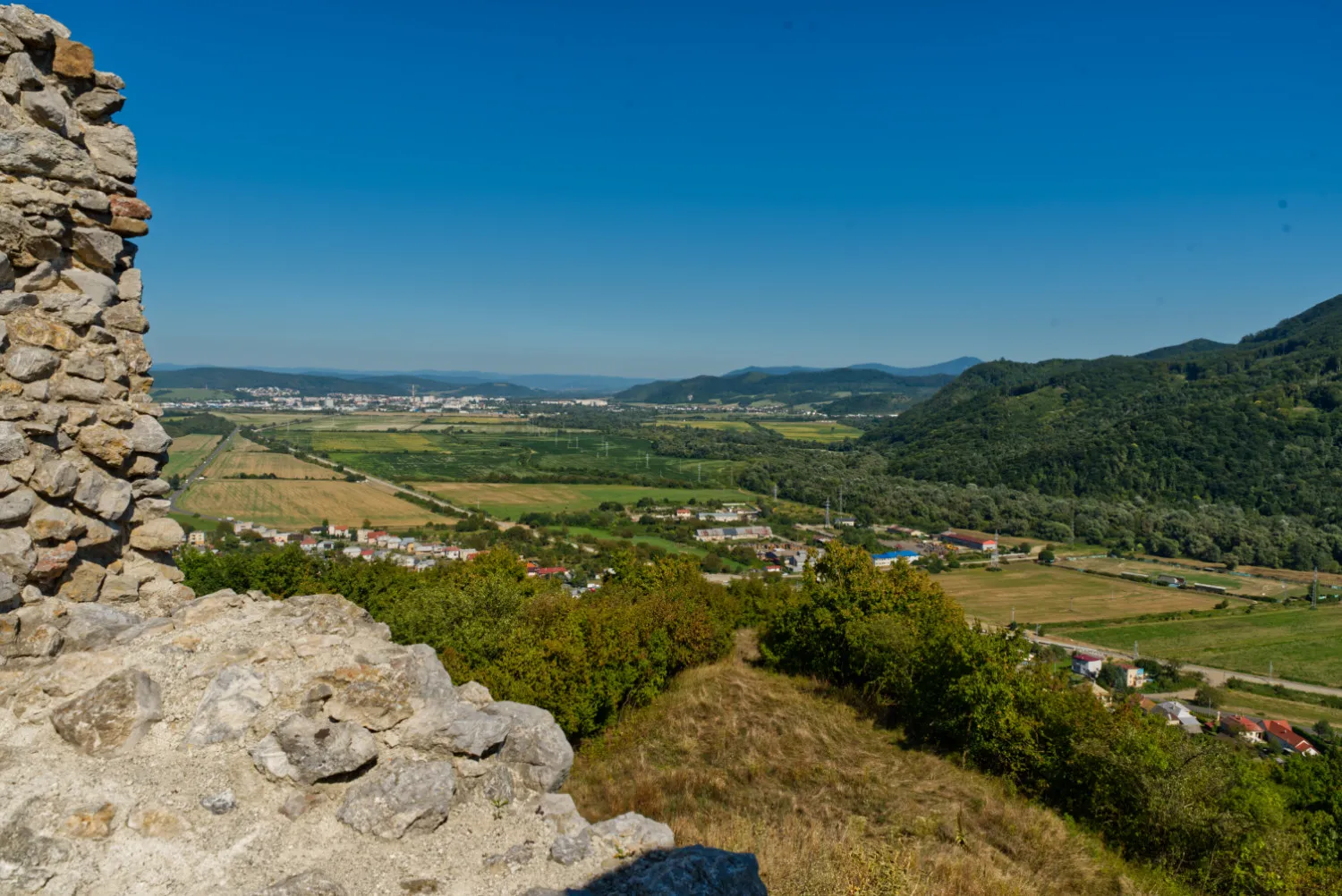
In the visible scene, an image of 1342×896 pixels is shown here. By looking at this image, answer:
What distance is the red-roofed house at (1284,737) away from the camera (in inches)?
1126

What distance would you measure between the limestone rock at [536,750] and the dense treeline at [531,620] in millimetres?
6604

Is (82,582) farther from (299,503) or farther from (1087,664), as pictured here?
(299,503)

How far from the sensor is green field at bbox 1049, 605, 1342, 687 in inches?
1875

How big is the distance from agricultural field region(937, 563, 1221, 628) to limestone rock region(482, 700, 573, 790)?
5246cm

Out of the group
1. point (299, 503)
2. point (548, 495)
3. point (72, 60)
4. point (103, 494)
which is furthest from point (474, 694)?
point (548, 495)

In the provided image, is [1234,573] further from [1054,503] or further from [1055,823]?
[1055,823]

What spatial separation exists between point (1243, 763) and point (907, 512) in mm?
90426

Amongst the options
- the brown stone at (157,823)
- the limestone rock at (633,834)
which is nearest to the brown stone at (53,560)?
the brown stone at (157,823)

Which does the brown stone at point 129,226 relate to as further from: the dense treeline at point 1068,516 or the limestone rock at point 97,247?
the dense treeline at point 1068,516

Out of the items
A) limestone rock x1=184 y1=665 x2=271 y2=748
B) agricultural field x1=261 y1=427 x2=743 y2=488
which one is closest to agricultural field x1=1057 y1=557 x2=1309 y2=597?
agricultural field x1=261 y1=427 x2=743 y2=488

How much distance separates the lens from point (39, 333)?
7156 mm

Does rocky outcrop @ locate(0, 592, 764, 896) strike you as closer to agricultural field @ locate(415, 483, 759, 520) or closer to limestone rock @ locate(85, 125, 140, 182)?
limestone rock @ locate(85, 125, 140, 182)

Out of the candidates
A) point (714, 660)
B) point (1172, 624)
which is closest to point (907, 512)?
point (1172, 624)

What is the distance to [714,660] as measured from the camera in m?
22.7
